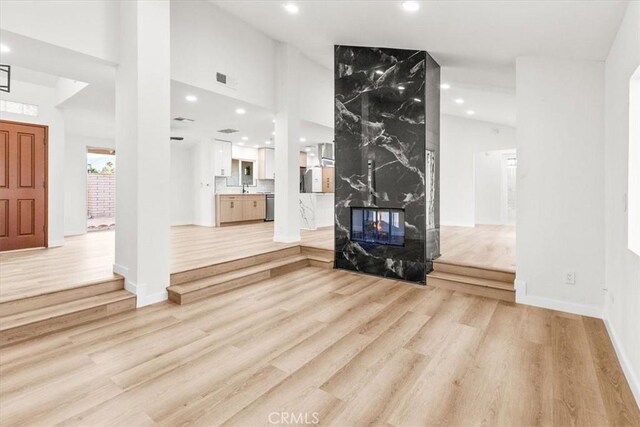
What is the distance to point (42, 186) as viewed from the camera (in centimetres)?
546

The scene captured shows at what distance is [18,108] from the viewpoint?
5.22 m

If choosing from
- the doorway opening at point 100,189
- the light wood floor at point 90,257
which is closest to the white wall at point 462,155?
the light wood floor at point 90,257

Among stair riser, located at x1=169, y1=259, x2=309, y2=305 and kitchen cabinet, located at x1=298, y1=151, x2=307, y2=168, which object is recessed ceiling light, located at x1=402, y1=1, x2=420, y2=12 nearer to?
stair riser, located at x1=169, y1=259, x2=309, y2=305

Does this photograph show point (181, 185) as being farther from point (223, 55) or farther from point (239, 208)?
point (223, 55)

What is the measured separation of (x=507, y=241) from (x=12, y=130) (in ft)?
28.8

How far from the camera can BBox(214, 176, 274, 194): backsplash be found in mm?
9056

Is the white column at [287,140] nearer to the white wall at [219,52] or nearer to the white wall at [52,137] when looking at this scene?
the white wall at [219,52]

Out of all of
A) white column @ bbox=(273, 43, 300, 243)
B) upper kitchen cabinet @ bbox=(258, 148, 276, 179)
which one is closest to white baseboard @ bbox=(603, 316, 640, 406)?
white column @ bbox=(273, 43, 300, 243)

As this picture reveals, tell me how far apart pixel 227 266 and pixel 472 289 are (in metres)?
3.13

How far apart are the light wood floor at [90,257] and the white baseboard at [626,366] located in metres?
3.55

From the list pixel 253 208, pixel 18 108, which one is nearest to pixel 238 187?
pixel 253 208

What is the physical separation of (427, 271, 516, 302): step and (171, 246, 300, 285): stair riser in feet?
7.39

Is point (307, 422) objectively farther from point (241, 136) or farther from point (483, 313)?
point (241, 136)

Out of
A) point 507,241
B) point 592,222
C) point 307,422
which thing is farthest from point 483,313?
point 507,241
